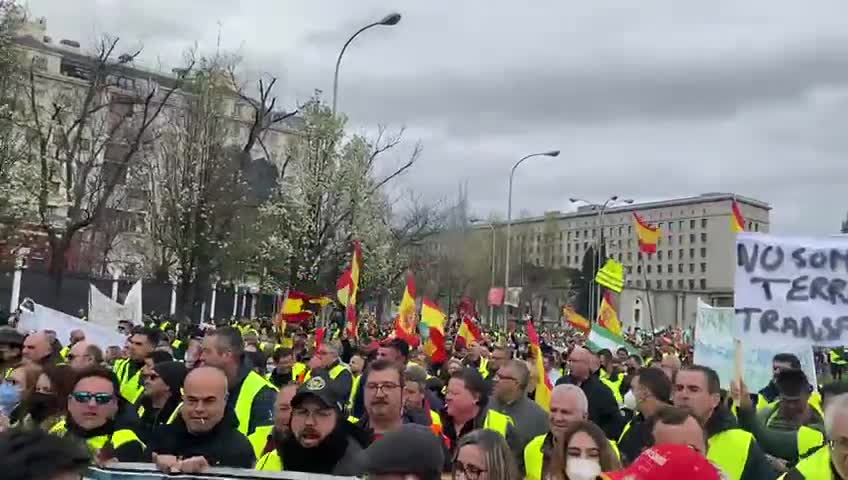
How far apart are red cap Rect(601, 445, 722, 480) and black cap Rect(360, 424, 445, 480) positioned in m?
0.55

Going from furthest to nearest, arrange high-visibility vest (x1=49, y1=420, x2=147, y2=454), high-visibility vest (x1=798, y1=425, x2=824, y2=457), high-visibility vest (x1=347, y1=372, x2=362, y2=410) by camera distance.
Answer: high-visibility vest (x1=347, y1=372, x2=362, y2=410)
high-visibility vest (x1=798, y1=425, x2=824, y2=457)
high-visibility vest (x1=49, y1=420, x2=147, y2=454)

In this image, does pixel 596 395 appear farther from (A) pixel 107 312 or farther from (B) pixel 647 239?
(B) pixel 647 239

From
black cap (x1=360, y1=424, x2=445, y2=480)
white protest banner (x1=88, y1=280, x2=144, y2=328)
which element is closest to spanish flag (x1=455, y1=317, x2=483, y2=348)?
white protest banner (x1=88, y1=280, x2=144, y2=328)

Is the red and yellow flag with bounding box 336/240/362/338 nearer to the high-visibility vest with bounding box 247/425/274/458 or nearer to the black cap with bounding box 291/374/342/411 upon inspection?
the high-visibility vest with bounding box 247/425/274/458

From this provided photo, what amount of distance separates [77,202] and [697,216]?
121545 mm

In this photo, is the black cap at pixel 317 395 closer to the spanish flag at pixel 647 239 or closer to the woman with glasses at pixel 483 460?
the woman with glasses at pixel 483 460

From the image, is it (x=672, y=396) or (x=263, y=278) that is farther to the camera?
(x=263, y=278)

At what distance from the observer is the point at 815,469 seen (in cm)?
425

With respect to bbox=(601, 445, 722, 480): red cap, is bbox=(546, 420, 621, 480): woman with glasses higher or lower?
lower

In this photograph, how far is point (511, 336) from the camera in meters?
24.8

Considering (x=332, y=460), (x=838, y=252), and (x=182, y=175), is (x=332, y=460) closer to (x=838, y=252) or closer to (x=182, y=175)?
(x=838, y=252)

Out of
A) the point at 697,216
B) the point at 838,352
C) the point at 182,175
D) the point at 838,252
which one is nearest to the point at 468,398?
the point at 838,252

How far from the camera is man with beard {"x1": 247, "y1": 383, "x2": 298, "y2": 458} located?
5036mm

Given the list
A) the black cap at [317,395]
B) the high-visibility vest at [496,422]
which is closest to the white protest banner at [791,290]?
the high-visibility vest at [496,422]
